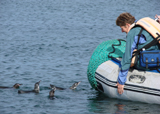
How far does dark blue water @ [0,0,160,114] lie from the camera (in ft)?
32.6

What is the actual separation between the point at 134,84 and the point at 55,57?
25.8ft

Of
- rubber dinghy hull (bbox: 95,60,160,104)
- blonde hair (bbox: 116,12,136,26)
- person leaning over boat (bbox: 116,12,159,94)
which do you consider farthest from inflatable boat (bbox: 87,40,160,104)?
blonde hair (bbox: 116,12,136,26)

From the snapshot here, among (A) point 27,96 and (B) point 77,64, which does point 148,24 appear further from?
(B) point 77,64

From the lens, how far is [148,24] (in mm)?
8914

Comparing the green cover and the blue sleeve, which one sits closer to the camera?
the blue sleeve

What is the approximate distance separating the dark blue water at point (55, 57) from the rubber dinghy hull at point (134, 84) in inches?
10.0

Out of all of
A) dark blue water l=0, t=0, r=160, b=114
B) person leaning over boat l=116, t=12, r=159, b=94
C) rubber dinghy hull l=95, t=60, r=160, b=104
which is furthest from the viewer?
dark blue water l=0, t=0, r=160, b=114

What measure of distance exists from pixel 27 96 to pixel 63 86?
5.08 ft

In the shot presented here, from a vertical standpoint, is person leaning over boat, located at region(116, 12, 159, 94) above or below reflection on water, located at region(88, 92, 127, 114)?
above

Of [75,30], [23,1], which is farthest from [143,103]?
[23,1]

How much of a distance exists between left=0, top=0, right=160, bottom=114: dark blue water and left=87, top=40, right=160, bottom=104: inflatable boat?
30 cm

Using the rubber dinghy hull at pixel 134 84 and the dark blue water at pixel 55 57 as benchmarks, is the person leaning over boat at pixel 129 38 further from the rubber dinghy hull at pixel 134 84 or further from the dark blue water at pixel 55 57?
the dark blue water at pixel 55 57

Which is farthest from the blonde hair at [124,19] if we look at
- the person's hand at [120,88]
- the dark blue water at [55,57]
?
the dark blue water at [55,57]

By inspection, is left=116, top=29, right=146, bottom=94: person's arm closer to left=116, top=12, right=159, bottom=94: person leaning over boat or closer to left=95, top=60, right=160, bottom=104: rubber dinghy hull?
left=116, top=12, right=159, bottom=94: person leaning over boat
